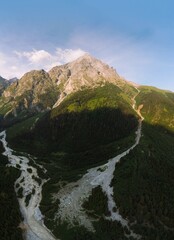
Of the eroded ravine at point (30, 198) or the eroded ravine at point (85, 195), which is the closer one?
the eroded ravine at point (30, 198)

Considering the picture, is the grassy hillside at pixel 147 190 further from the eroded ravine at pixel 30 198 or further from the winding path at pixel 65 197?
the eroded ravine at pixel 30 198

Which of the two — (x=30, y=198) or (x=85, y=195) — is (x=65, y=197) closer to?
(x=85, y=195)

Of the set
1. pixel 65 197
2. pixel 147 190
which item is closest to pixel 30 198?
pixel 65 197

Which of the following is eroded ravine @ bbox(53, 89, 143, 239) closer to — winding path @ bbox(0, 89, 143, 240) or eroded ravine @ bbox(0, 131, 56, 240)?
winding path @ bbox(0, 89, 143, 240)

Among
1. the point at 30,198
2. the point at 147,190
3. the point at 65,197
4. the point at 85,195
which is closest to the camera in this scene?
the point at 65,197

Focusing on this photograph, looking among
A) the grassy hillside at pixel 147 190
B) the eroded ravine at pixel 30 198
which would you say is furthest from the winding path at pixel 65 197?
the grassy hillside at pixel 147 190

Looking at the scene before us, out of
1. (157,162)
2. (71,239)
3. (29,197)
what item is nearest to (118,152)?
(157,162)

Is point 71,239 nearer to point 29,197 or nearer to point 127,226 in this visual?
point 127,226
